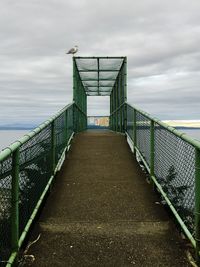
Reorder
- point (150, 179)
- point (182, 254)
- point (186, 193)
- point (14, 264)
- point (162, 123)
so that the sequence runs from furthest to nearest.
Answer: point (150, 179), point (162, 123), point (186, 193), point (182, 254), point (14, 264)

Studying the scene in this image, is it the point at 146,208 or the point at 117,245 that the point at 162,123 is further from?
the point at 117,245

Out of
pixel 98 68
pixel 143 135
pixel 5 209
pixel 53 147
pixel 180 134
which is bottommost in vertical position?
pixel 5 209

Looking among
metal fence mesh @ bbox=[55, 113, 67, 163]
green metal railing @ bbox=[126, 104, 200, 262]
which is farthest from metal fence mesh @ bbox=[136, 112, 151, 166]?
metal fence mesh @ bbox=[55, 113, 67, 163]

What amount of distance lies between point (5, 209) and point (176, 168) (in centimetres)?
251

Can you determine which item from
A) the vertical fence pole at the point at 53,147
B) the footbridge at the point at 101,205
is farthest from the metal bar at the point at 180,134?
the vertical fence pole at the point at 53,147

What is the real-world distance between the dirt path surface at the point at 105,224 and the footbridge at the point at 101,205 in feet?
0.04

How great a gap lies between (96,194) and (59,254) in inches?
79.9

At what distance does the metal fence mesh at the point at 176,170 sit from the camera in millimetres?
4672

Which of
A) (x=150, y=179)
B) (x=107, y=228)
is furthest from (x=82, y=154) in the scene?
(x=107, y=228)

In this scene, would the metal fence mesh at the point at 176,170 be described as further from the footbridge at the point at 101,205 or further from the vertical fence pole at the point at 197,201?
the vertical fence pole at the point at 197,201

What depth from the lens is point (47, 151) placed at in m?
6.33

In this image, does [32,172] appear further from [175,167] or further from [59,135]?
[59,135]

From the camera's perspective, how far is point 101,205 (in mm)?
5941

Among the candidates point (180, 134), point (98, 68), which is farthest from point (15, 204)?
point (98, 68)
